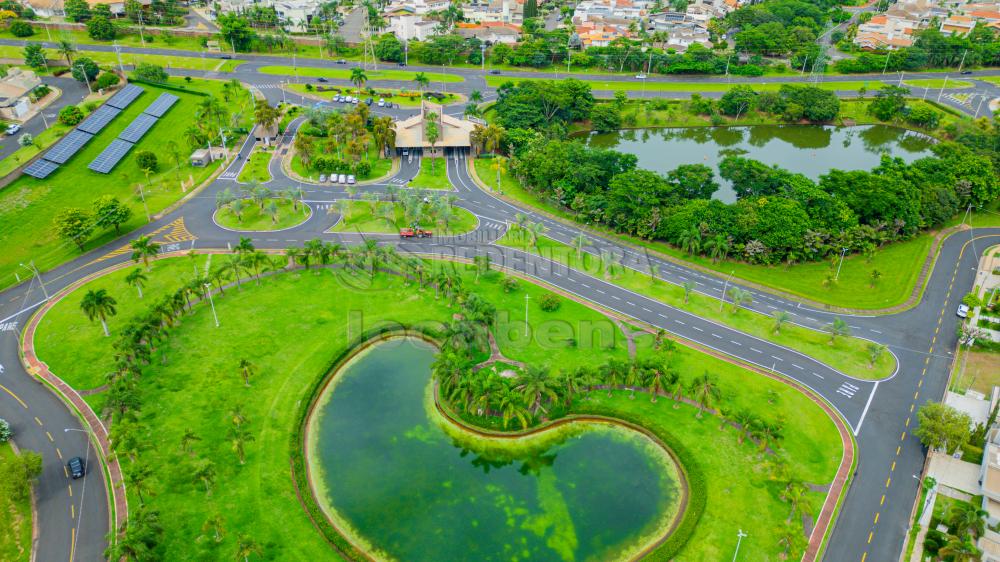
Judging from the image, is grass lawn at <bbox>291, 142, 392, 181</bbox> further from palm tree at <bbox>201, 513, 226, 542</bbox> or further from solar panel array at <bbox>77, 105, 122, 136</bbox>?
palm tree at <bbox>201, 513, 226, 542</bbox>

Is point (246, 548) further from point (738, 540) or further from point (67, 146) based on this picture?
point (67, 146)

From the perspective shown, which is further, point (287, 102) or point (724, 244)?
point (287, 102)

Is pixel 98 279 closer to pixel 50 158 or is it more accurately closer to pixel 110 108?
pixel 50 158

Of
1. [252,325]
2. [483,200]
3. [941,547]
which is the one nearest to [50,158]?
[252,325]

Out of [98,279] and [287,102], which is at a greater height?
[287,102]

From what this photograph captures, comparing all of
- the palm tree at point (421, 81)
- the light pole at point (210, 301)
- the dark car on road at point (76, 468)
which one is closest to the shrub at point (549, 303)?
the light pole at point (210, 301)

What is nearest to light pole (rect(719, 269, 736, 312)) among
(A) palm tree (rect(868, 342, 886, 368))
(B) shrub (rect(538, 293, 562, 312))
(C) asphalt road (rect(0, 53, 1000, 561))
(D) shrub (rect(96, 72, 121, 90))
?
(C) asphalt road (rect(0, 53, 1000, 561))
